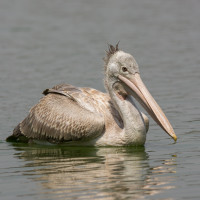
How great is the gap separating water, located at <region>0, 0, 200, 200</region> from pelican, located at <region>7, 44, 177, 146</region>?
248 mm

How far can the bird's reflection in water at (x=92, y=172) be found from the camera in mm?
8438

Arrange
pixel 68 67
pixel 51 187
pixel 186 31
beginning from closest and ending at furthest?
1. pixel 51 187
2. pixel 68 67
3. pixel 186 31

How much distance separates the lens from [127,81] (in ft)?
36.6

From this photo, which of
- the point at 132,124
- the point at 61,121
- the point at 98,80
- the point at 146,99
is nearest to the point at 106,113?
the point at 132,124

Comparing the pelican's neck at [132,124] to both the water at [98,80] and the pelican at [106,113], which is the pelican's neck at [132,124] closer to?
the pelican at [106,113]

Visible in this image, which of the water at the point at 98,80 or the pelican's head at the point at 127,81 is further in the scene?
the pelican's head at the point at 127,81

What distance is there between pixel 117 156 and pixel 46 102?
6.30 ft

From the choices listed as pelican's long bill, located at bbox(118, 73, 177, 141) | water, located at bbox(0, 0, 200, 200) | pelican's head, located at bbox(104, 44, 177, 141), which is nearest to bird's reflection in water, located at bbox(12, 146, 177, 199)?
water, located at bbox(0, 0, 200, 200)

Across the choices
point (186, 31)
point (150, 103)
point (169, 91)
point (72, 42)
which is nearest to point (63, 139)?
point (150, 103)

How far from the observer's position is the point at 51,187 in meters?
8.77

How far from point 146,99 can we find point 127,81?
48 centimetres

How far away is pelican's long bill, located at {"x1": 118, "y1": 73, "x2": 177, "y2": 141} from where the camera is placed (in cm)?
1066

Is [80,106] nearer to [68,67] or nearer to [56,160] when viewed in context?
[56,160]

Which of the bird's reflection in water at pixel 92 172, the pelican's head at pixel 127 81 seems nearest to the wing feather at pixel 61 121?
the bird's reflection in water at pixel 92 172
